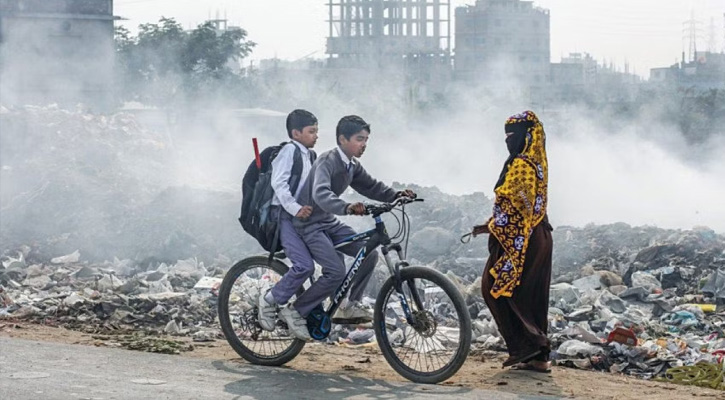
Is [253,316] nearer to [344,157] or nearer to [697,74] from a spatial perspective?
[344,157]

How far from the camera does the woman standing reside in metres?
7.91

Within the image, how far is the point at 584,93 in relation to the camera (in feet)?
245

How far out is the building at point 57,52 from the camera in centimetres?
4422

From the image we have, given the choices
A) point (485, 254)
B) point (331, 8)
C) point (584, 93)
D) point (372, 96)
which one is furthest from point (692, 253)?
point (331, 8)

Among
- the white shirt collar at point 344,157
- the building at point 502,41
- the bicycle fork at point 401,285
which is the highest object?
the building at point 502,41

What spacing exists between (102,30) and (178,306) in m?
39.2

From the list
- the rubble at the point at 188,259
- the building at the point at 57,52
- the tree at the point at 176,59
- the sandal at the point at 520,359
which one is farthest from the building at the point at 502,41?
the sandal at the point at 520,359

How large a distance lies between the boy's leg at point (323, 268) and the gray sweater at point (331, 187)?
3.5 inches

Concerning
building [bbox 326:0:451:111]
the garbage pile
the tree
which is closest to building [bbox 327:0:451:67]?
building [bbox 326:0:451:111]

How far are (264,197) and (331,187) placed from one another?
1.58ft

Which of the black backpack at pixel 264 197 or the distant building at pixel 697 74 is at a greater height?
the distant building at pixel 697 74

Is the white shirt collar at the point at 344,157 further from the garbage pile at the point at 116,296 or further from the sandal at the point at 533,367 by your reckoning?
the garbage pile at the point at 116,296

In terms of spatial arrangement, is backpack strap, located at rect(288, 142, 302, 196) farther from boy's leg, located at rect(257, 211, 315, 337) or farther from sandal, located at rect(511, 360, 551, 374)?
sandal, located at rect(511, 360, 551, 374)

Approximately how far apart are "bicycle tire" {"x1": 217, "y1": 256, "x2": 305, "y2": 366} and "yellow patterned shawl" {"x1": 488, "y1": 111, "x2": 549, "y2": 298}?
1443 mm
